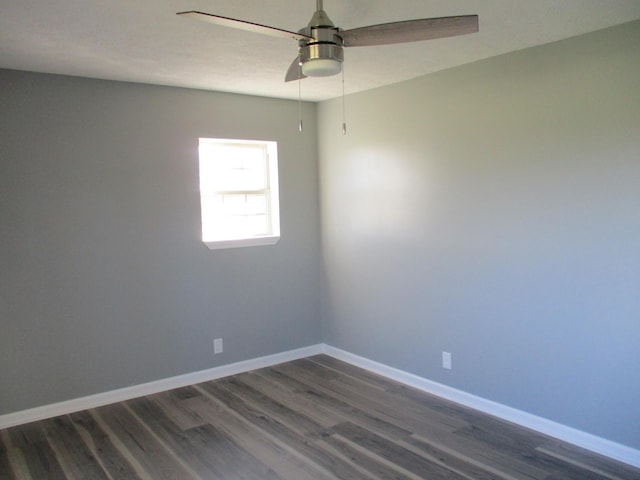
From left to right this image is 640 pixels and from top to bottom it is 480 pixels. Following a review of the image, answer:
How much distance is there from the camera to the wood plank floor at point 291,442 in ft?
9.68

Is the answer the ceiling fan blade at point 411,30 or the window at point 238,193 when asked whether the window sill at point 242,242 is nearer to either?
the window at point 238,193

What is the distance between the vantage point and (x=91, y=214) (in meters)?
3.82

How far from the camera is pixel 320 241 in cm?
508

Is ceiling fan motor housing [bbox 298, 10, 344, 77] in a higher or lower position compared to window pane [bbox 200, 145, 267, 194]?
higher

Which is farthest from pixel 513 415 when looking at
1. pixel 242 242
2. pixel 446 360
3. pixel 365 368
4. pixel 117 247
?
pixel 117 247

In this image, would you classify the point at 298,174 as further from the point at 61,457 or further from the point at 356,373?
the point at 61,457

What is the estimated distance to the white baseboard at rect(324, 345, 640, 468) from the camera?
117 inches

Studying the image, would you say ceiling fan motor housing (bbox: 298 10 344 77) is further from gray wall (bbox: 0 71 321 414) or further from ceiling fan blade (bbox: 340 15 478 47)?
gray wall (bbox: 0 71 321 414)

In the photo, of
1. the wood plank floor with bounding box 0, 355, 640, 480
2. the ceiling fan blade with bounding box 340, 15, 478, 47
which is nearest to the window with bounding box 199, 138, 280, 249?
the wood plank floor with bounding box 0, 355, 640, 480

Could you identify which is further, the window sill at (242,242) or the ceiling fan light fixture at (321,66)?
the window sill at (242,242)

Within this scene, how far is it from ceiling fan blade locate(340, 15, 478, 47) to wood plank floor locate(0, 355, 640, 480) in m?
2.27

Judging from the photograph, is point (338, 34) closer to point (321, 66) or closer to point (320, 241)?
point (321, 66)

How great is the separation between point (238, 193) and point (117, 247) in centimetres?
120

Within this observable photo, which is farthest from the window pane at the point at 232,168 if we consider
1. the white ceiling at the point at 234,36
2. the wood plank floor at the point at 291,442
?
the wood plank floor at the point at 291,442
